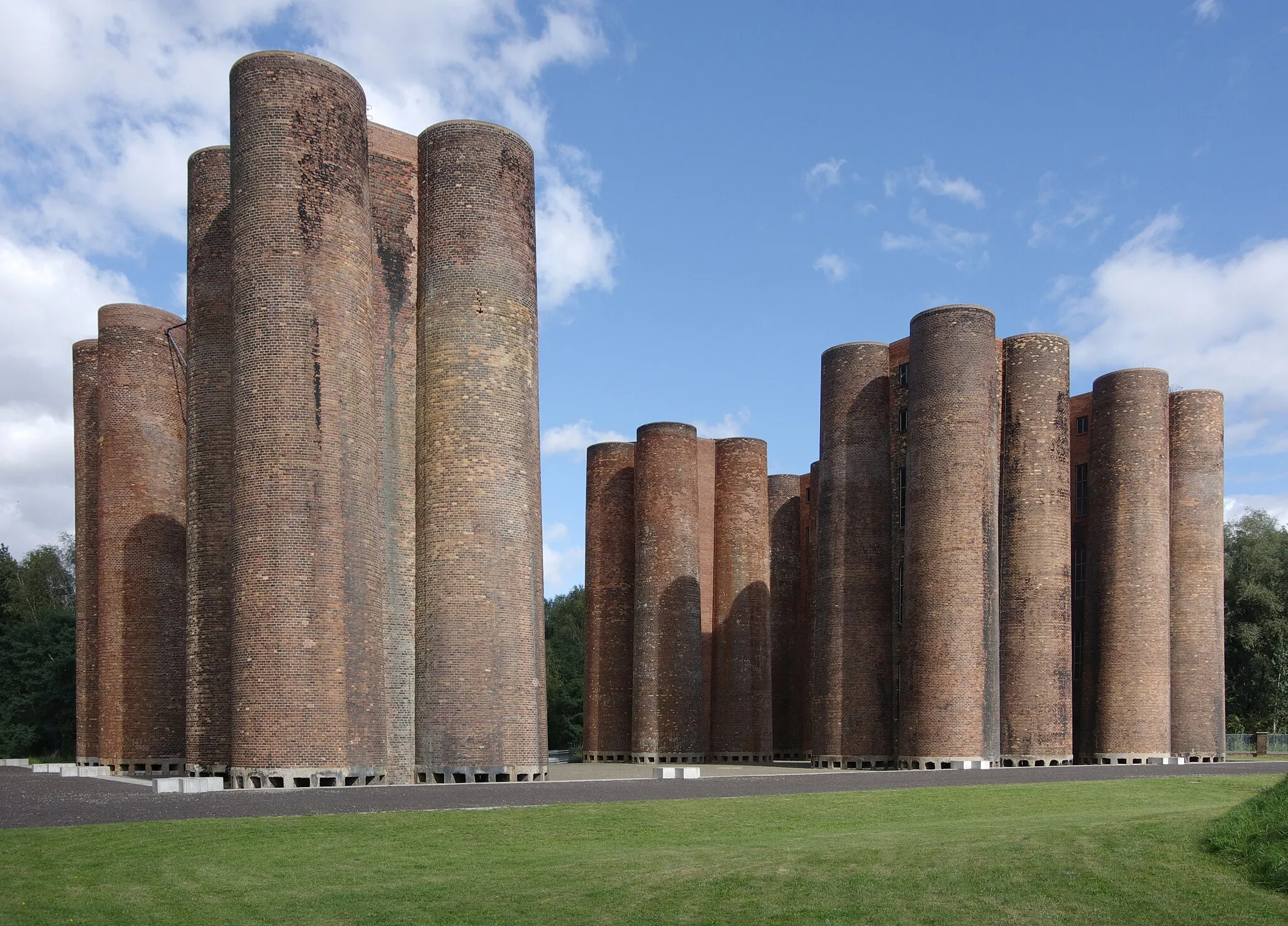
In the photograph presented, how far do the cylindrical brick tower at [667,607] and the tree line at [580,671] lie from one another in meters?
6.18

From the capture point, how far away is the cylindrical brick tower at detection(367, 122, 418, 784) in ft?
92.5

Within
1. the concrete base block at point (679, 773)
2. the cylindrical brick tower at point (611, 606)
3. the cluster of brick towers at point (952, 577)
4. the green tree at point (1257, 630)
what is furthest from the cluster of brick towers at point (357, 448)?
the green tree at point (1257, 630)

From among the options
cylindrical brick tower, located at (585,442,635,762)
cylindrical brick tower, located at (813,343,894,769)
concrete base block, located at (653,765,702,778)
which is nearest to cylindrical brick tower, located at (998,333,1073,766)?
cylindrical brick tower, located at (813,343,894,769)

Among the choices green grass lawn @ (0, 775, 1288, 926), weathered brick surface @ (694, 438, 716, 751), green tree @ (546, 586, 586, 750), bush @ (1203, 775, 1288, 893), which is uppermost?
weathered brick surface @ (694, 438, 716, 751)

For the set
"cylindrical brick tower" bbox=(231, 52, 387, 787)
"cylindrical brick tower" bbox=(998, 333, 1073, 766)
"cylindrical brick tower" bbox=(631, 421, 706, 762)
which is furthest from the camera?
"cylindrical brick tower" bbox=(631, 421, 706, 762)

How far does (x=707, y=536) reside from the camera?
52.5 metres

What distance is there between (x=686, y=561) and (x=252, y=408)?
81.7 feet

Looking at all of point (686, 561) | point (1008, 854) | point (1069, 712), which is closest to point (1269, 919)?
point (1008, 854)

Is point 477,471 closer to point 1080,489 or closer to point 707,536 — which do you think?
point 707,536

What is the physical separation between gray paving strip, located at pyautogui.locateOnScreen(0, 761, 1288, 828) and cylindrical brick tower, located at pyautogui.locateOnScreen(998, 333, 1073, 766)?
216 inches

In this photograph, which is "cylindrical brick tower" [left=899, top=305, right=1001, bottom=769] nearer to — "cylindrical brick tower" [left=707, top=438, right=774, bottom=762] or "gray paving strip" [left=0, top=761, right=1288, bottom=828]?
"gray paving strip" [left=0, top=761, right=1288, bottom=828]

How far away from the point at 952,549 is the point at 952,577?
85 cm

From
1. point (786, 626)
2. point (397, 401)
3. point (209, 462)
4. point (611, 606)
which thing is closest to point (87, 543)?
point (209, 462)

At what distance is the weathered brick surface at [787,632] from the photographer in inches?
2130
